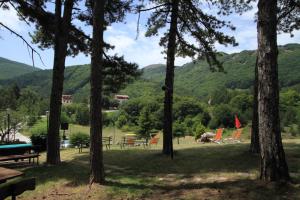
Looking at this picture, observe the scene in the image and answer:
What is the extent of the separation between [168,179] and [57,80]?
5.16 meters

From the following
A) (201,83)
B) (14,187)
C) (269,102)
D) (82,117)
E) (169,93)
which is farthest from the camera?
(201,83)

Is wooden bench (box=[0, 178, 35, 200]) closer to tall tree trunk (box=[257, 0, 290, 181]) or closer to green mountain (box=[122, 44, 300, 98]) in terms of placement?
tall tree trunk (box=[257, 0, 290, 181])

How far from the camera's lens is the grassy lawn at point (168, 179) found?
6941mm

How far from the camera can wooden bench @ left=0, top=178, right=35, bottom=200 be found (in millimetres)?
5293

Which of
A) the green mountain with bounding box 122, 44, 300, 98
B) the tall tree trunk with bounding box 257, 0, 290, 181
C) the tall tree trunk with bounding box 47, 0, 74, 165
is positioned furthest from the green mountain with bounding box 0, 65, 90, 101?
the tall tree trunk with bounding box 257, 0, 290, 181

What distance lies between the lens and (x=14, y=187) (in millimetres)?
5453

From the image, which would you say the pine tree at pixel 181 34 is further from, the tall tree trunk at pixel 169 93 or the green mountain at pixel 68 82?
the green mountain at pixel 68 82

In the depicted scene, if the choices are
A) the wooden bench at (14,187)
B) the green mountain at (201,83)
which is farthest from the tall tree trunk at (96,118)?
the green mountain at (201,83)

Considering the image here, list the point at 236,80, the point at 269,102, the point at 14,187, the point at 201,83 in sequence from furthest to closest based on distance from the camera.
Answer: the point at 201,83, the point at 236,80, the point at 269,102, the point at 14,187

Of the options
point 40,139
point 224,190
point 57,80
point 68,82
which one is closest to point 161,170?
point 224,190

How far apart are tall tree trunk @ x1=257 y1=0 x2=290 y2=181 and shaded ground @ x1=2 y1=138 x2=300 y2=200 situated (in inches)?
13.1

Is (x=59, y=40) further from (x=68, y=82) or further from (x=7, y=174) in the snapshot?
(x=68, y=82)

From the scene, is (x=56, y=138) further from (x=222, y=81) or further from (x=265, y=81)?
(x=222, y=81)

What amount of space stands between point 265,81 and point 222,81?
179m
